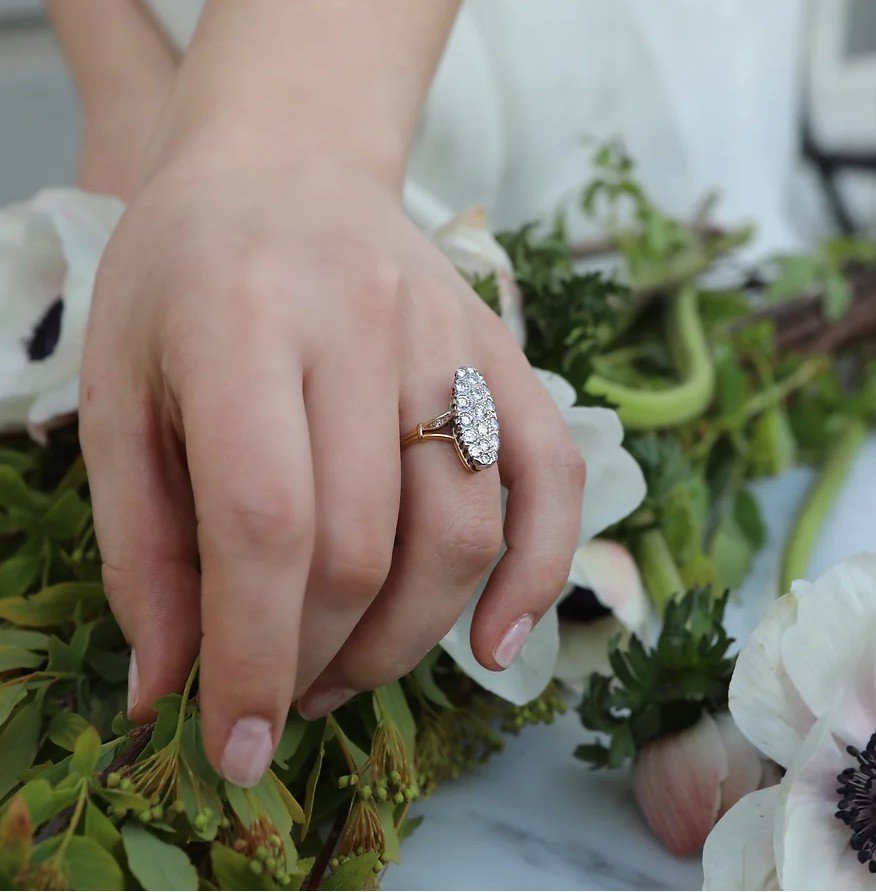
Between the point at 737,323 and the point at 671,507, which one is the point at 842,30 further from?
the point at 671,507

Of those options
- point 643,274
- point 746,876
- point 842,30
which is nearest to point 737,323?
point 643,274

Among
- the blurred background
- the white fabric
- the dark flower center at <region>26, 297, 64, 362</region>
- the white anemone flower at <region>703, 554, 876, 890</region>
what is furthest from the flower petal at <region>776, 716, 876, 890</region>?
the blurred background

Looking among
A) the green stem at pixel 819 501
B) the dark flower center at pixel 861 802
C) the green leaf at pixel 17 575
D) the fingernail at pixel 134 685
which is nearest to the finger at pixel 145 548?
the fingernail at pixel 134 685

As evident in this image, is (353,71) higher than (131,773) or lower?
higher

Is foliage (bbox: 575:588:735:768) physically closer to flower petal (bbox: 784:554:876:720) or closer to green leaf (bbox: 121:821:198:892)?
flower petal (bbox: 784:554:876:720)

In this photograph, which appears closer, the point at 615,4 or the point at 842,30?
the point at 615,4

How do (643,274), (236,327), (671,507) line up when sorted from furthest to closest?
(643,274) → (671,507) → (236,327)

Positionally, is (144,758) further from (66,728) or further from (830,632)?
(830,632)
